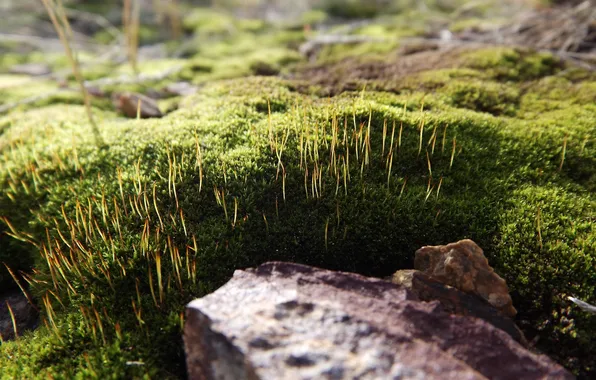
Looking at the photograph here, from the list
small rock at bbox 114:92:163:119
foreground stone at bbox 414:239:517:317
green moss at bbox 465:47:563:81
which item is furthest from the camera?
green moss at bbox 465:47:563:81

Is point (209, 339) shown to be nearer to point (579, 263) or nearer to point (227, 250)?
point (227, 250)

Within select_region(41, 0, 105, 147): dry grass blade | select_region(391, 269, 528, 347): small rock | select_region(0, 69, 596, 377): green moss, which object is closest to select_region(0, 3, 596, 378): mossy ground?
select_region(0, 69, 596, 377): green moss

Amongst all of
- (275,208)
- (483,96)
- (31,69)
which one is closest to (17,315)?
(275,208)

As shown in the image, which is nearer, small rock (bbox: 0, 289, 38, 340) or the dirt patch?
small rock (bbox: 0, 289, 38, 340)

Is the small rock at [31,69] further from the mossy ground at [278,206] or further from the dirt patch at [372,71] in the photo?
the dirt patch at [372,71]

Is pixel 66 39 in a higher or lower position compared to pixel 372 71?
higher

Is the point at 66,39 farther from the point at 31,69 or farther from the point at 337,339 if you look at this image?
the point at 31,69

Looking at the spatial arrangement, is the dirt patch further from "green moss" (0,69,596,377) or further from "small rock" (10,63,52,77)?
"small rock" (10,63,52,77)

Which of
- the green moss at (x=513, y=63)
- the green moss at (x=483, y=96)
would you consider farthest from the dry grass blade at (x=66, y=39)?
the green moss at (x=513, y=63)

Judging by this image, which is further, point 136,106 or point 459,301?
point 136,106
